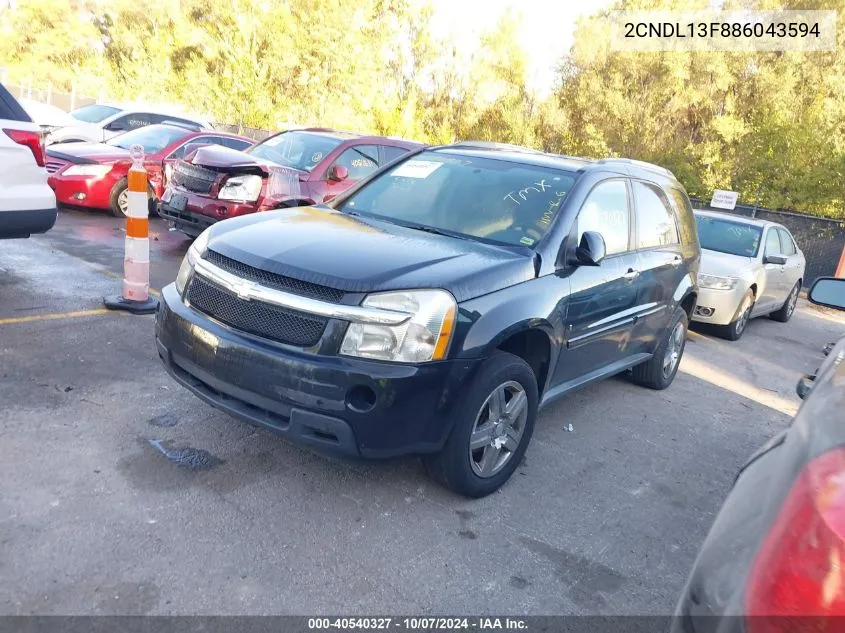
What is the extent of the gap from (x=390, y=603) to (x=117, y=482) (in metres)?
1.47

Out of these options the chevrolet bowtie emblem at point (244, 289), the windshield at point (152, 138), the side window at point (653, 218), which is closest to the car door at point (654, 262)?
the side window at point (653, 218)

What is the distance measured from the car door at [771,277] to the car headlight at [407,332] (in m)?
7.68

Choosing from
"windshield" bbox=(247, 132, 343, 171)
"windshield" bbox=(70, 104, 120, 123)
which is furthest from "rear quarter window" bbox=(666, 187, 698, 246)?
"windshield" bbox=(70, 104, 120, 123)

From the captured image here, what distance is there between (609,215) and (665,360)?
6.34 feet

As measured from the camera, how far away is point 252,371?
3234 mm

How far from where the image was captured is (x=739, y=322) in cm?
916

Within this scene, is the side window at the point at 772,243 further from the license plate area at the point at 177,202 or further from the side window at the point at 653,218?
the license plate area at the point at 177,202

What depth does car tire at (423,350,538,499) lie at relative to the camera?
3.39m

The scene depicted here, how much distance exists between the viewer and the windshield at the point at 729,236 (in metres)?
9.65

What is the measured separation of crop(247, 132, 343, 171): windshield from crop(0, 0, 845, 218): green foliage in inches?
624

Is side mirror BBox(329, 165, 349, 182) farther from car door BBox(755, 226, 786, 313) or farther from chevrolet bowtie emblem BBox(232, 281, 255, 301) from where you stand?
car door BBox(755, 226, 786, 313)

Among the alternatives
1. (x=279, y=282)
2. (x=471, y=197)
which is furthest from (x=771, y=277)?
(x=279, y=282)

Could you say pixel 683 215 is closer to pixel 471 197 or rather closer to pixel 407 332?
pixel 471 197

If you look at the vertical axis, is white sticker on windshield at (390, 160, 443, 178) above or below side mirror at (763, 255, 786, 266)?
above
